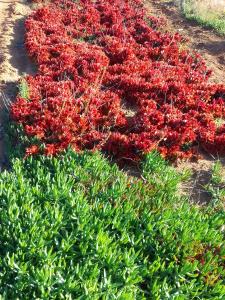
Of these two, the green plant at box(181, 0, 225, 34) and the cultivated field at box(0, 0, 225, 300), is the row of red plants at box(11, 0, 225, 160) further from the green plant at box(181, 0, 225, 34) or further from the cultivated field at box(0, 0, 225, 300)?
the green plant at box(181, 0, 225, 34)

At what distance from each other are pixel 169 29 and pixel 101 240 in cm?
993

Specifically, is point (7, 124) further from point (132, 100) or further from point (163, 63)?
point (163, 63)

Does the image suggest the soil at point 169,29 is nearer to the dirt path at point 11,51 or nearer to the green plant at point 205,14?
the dirt path at point 11,51

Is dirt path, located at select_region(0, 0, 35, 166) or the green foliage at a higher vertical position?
the green foliage

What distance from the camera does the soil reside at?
25.5 feet

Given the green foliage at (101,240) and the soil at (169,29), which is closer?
the green foliage at (101,240)

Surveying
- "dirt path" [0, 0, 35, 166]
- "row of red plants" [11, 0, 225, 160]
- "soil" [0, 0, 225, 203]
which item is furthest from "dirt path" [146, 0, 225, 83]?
"dirt path" [0, 0, 35, 166]

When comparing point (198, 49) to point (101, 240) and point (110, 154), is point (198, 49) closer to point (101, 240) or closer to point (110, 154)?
point (110, 154)

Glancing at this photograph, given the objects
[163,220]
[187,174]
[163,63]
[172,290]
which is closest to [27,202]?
[163,220]

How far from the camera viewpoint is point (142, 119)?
27.8 feet

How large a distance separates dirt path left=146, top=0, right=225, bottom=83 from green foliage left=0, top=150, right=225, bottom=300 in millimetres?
5827

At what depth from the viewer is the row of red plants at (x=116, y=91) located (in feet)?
26.3

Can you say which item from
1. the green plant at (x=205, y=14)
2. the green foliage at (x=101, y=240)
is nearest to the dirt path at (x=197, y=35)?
the green plant at (x=205, y=14)

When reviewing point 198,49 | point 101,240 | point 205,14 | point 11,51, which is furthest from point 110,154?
point 205,14
